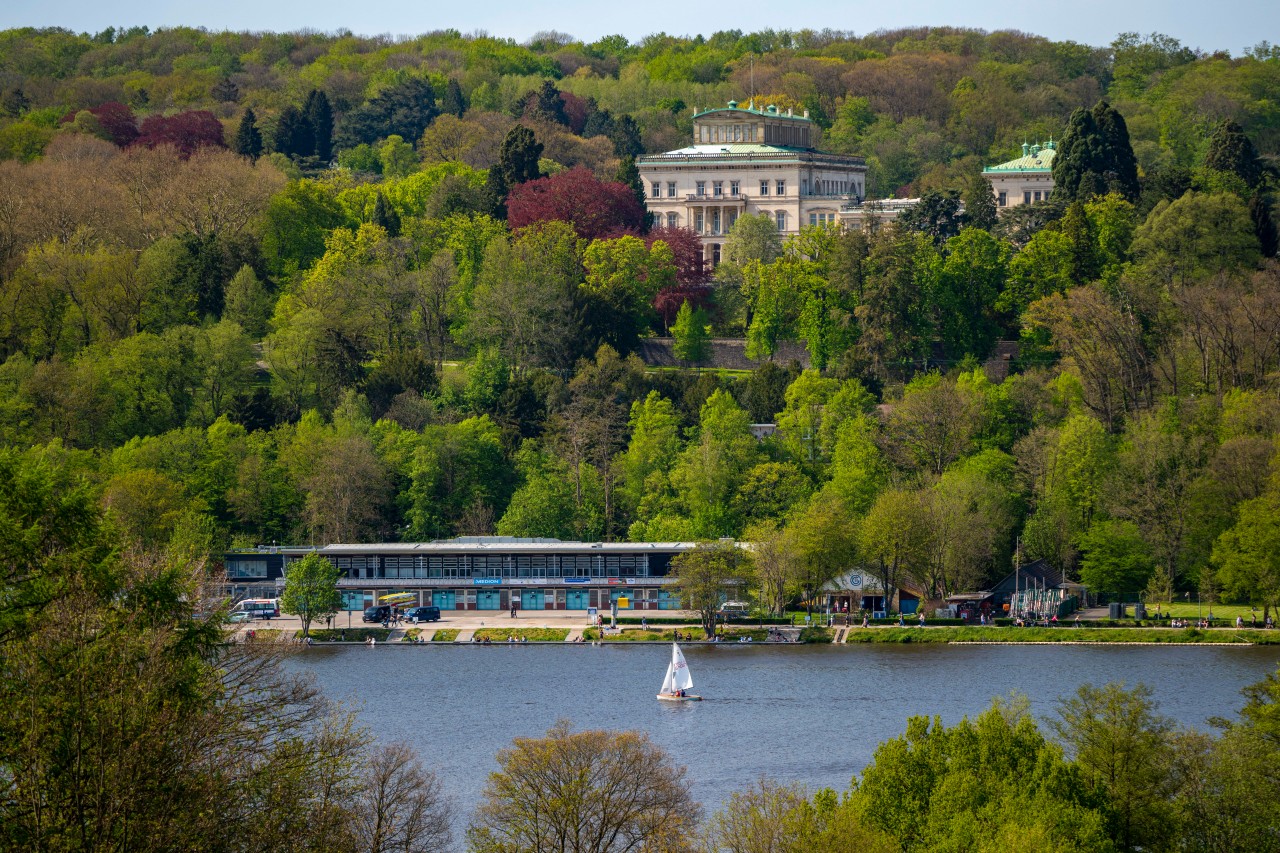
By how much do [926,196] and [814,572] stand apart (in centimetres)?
3385

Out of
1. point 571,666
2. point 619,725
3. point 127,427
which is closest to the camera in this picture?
point 619,725

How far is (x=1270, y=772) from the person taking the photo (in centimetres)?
4459

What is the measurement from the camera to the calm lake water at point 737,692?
60406 millimetres

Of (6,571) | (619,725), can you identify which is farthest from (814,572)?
(6,571)

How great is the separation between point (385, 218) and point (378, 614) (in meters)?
38.4

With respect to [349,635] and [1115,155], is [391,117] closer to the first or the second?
[1115,155]

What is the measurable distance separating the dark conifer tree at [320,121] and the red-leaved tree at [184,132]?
32.0ft

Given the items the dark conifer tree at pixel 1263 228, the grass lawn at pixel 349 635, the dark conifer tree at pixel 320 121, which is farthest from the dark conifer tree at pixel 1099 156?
the dark conifer tree at pixel 320 121

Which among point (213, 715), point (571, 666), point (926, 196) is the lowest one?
point (571, 666)

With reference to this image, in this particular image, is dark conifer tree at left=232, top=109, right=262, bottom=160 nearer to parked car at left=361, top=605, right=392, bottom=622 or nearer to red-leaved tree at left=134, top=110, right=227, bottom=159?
red-leaved tree at left=134, top=110, right=227, bottom=159

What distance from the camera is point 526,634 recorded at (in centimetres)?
8250

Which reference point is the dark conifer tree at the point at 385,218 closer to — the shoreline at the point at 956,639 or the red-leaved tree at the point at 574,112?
the shoreline at the point at 956,639

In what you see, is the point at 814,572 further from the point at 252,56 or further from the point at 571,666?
the point at 252,56

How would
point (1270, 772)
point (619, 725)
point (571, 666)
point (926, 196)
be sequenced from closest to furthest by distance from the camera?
point (1270, 772) < point (619, 725) < point (571, 666) < point (926, 196)
